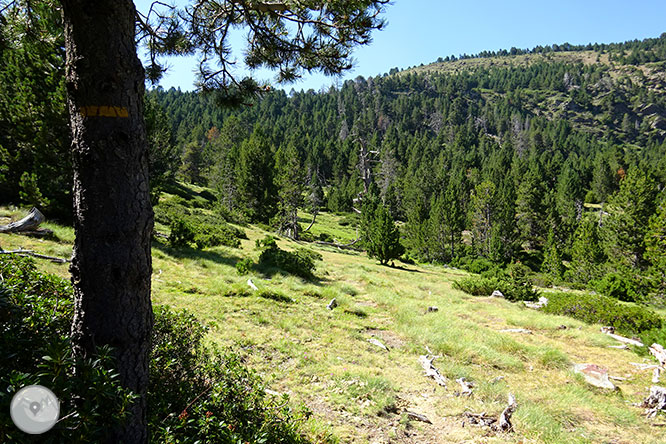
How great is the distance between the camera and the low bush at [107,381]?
6.49ft

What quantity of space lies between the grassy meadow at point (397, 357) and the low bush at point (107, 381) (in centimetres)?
118

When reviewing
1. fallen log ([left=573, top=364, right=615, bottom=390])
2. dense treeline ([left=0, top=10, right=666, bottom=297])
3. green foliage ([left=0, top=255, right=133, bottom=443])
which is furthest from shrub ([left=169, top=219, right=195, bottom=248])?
fallen log ([left=573, top=364, right=615, bottom=390])

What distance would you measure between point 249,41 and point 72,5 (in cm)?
305

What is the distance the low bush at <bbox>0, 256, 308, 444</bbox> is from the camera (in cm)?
198

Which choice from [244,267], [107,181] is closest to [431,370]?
[107,181]

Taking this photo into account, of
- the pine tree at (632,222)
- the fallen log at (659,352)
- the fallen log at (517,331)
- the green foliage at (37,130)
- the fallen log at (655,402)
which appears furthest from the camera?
the pine tree at (632,222)

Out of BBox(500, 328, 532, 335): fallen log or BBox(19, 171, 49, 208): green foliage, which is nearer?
BBox(500, 328, 532, 335): fallen log

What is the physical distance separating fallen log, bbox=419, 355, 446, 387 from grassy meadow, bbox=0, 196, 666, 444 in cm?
16

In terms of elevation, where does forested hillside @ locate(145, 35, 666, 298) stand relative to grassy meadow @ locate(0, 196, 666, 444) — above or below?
above

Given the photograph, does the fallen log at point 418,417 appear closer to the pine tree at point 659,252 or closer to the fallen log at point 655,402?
the fallen log at point 655,402

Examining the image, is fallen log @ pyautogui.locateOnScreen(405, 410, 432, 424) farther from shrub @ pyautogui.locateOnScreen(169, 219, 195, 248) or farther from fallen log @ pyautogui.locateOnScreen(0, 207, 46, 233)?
shrub @ pyautogui.locateOnScreen(169, 219, 195, 248)

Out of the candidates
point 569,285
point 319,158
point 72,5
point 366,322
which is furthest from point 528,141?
point 72,5

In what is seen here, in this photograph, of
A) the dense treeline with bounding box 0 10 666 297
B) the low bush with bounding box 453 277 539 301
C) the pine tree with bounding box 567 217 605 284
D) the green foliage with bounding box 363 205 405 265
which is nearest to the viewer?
the dense treeline with bounding box 0 10 666 297

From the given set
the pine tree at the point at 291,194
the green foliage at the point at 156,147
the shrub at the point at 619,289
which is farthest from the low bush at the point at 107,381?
the pine tree at the point at 291,194
